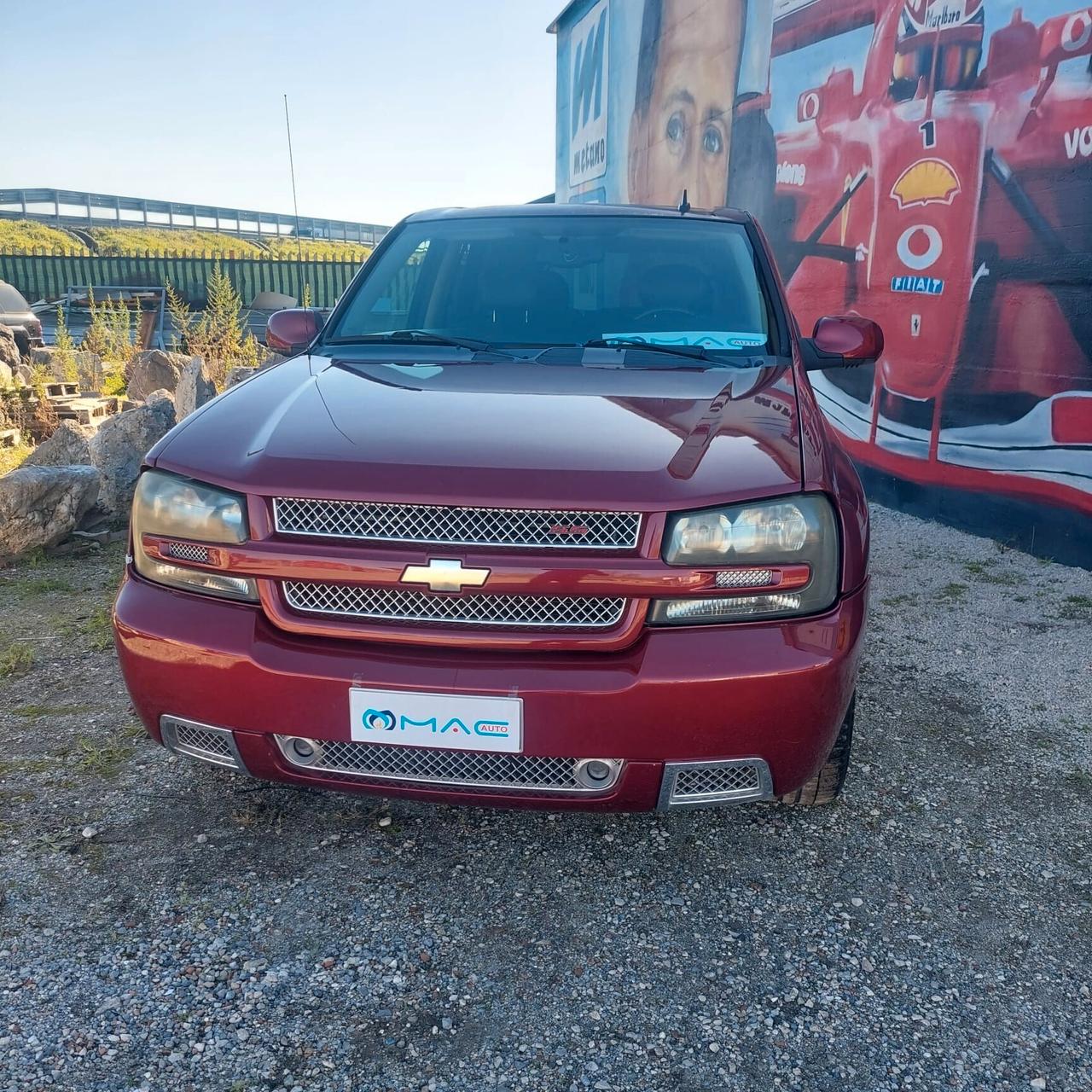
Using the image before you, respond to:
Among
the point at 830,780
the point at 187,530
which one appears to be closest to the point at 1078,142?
the point at 830,780

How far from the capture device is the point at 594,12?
521 inches

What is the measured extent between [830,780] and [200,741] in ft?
5.31

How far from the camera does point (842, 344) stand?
3.15 meters

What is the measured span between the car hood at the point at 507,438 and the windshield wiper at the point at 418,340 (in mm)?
275

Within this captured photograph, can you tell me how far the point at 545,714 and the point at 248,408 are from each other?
1148mm

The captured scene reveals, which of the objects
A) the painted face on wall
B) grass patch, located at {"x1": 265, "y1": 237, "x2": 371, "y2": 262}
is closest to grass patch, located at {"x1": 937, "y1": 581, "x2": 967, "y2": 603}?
the painted face on wall

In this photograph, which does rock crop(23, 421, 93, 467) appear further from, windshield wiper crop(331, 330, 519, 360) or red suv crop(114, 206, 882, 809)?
red suv crop(114, 206, 882, 809)

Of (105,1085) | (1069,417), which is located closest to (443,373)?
(105,1085)

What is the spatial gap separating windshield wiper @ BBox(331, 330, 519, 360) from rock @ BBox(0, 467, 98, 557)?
7.94 feet

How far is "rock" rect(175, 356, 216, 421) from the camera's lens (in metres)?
6.68

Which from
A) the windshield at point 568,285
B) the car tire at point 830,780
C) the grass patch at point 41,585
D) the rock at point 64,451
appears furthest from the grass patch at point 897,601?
the rock at point 64,451

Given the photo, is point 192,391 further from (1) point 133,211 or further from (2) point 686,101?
(1) point 133,211

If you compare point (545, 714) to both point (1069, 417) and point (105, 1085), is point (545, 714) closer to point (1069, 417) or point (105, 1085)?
point (105, 1085)

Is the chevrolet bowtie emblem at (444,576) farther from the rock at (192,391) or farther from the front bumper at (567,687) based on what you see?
the rock at (192,391)
